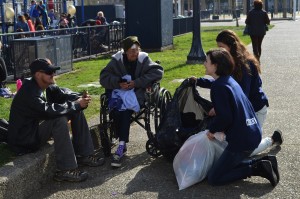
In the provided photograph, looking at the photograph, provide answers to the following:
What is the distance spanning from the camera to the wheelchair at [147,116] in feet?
18.7

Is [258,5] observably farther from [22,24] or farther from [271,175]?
[271,175]

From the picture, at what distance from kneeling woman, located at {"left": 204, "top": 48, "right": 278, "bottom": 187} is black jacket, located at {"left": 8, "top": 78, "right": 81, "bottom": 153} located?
1356 millimetres

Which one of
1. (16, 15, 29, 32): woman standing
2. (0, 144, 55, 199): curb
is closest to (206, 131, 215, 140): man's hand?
(0, 144, 55, 199): curb

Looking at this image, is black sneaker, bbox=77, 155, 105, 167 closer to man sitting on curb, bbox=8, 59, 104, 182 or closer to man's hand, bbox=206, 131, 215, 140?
man sitting on curb, bbox=8, 59, 104, 182

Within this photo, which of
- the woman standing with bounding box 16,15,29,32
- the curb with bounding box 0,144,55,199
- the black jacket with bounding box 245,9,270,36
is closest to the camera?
the curb with bounding box 0,144,55,199

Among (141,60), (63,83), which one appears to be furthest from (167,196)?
(63,83)

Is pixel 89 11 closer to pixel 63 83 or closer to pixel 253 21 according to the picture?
pixel 253 21

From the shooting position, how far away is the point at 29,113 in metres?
5.03

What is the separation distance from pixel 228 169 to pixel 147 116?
1.27 meters

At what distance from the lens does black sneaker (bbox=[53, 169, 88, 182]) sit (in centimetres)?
509

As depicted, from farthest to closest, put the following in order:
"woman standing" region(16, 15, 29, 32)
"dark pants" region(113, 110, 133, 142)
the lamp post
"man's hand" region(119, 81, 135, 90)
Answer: "woman standing" region(16, 15, 29, 32)
the lamp post
"man's hand" region(119, 81, 135, 90)
"dark pants" region(113, 110, 133, 142)

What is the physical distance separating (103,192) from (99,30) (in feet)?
43.2

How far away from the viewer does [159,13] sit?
18141 millimetres

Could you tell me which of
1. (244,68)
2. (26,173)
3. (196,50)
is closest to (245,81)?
(244,68)
